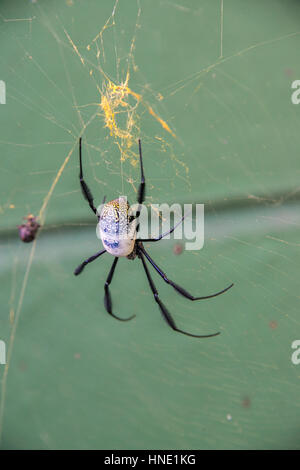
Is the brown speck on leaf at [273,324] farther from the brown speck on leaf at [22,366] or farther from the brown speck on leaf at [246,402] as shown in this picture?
the brown speck on leaf at [22,366]

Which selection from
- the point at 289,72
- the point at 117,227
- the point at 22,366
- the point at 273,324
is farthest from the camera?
the point at 22,366

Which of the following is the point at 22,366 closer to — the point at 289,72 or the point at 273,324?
the point at 273,324

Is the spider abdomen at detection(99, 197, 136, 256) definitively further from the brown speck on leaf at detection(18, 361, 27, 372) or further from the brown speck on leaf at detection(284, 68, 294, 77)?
the brown speck on leaf at detection(18, 361, 27, 372)

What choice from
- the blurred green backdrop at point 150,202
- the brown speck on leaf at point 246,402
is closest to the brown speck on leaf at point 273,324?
the blurred green backdrop at point 150,202

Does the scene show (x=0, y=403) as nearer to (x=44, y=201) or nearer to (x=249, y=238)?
(x=44, y=201)

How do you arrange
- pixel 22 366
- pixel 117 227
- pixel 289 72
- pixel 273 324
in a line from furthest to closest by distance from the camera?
pixel 22 366, pixel 273 324, pixel 289 72, pixel 117 227

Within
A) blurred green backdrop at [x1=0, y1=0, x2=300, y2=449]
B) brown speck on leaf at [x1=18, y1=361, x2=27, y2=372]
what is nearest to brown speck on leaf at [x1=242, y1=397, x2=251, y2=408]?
Result: blurred green backdrop at [x1=0, y1=0, x2=300, y2=449]

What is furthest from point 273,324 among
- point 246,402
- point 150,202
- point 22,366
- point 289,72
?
point 22,366
